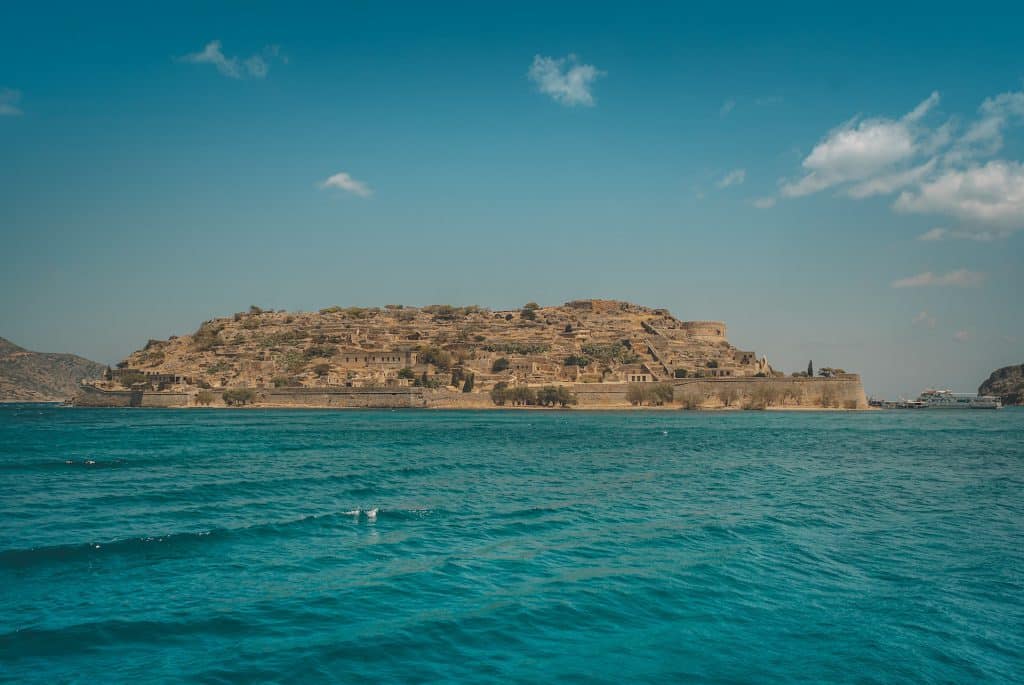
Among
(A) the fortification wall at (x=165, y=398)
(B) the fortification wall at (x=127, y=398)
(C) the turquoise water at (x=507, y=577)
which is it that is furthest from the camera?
(B) the fortification wall at (x=127, y=398)

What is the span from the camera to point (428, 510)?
751 inches

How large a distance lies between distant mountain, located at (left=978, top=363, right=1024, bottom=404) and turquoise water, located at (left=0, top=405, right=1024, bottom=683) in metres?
150

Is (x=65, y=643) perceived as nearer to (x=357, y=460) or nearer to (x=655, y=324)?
(x=357, y=460)

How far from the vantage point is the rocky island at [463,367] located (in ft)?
306

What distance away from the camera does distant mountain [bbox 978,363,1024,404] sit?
495 feet

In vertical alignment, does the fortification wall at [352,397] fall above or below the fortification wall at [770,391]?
below

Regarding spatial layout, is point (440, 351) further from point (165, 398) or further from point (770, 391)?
point (770, 391)

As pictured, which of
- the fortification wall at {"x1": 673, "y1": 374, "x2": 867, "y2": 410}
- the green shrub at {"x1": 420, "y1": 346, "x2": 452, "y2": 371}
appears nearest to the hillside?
the green shrub at {"x1": 420, "y1": 346, "x2": 452, "y2": 371}

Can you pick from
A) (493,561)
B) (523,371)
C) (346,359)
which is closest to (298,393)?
(346,359)

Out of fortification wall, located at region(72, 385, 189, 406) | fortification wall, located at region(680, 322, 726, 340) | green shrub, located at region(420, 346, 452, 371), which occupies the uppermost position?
fortification wall, located at region(680, 322, 726, 340)

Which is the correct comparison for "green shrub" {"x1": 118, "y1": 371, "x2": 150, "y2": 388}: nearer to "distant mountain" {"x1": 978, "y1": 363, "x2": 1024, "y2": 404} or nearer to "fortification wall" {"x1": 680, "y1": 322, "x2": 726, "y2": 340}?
"fortification wall" {"x1": 680, "y1": 322, "x2": 726, "y2": 340}

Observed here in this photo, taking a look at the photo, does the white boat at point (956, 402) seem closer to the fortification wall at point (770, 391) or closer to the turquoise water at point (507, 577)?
the fortification wall at point (770, 391)

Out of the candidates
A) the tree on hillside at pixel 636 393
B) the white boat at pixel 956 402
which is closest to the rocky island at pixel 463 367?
the tree on hillside at pixel 636 393

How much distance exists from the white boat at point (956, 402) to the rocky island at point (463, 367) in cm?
3976
